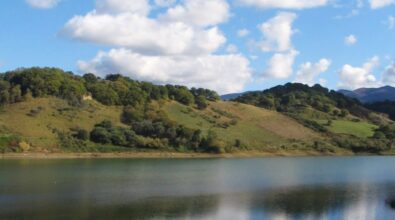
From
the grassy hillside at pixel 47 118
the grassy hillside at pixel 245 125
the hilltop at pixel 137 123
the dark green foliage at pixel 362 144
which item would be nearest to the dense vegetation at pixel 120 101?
the hilltop at pixel 137 123

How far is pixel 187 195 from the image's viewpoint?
59.3 m

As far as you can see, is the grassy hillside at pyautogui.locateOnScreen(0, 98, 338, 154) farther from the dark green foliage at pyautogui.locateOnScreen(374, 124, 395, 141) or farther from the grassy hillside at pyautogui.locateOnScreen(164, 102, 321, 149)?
the dark green foliage at pyautogui.locateOnScreen(374, 124, 395, 141)

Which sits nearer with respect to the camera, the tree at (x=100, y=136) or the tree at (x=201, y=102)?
the tree at (x=100, y=136)

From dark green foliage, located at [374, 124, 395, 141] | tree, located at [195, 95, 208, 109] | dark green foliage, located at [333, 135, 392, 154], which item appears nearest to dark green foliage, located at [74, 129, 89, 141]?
tree, located at [195, 95, 208, 109]

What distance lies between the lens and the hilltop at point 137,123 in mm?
142250

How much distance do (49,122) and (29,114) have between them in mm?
6300

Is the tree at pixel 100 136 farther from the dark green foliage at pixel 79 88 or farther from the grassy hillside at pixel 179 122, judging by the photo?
the dark green foliage at pixel 79 88

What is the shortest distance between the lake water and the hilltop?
52936 mm

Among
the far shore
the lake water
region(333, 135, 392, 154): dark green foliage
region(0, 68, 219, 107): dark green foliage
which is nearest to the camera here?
the lake water

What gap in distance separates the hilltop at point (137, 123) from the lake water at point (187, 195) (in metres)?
52.9

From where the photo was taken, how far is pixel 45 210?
153ft

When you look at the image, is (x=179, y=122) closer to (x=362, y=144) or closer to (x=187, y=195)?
(x=362, y=144)

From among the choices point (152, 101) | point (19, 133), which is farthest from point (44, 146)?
point (152, 101)

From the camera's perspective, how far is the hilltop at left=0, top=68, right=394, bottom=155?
142 meters
